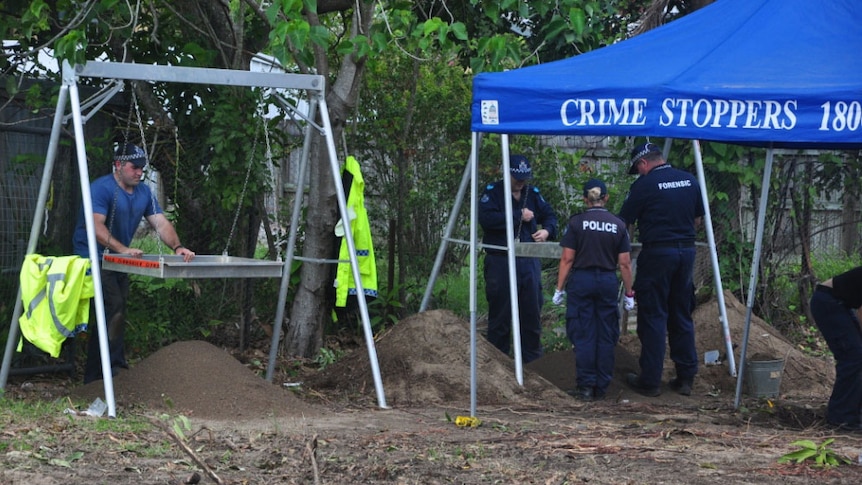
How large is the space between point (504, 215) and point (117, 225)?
10.4 ft

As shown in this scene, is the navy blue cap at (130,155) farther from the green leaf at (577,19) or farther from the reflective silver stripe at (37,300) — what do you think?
the green leaf at (577,19)

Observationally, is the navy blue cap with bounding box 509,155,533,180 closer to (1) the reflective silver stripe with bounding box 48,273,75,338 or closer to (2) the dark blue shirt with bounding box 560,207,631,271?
(2) the dark blue shirt with bounding box 560,207,631,271

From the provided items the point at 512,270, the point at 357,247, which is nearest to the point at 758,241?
the point at 512,270

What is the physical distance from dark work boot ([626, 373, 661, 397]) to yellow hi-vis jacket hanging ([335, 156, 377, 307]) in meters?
2.26

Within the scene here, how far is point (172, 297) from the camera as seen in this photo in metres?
10.5

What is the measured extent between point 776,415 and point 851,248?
5275 mm

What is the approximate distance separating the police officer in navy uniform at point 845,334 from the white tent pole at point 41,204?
529 cm

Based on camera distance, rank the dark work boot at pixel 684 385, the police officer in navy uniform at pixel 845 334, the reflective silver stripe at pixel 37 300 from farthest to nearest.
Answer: the dark work boot at pixel 684 385 < the reflective silver stripe at pixel 37 300 < the police officer in navy uniform at pixel 845 334

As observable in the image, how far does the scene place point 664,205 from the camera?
9406 millimetres

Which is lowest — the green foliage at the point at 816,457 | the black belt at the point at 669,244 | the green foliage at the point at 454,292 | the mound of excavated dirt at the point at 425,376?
the green foliage at the point at 816,457

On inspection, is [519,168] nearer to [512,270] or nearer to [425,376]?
[512,270]

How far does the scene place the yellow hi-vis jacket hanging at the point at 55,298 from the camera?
7918 mm

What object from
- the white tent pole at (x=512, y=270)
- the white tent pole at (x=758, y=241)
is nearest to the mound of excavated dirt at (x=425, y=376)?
the white tent pole at (x=512, y=270)

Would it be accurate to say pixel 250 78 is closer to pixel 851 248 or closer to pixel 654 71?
pixel 654 71
